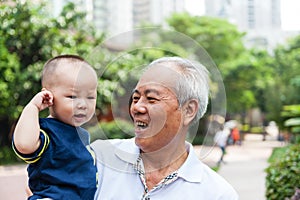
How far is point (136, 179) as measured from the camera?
141 centimetres

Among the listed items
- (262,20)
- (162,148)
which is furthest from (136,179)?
(262,20)

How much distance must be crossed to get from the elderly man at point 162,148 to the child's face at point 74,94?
0.10 metres

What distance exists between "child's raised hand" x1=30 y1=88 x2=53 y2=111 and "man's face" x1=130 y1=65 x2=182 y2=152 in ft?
0.77

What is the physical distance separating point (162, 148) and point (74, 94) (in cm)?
27

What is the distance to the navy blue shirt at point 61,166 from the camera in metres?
1.38

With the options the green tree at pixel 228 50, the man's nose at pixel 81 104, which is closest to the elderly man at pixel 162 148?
the man's nose at pixel 81 104

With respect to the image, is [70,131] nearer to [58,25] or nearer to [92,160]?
[92,160]

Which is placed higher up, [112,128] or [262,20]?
[112,128]

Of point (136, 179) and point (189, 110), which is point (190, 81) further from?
point (136, 179)

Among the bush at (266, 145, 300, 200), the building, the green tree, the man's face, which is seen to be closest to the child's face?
the man's face

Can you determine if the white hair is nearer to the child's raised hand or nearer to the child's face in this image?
the child's face

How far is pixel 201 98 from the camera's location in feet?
4.42

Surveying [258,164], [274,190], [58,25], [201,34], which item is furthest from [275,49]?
[274,190]

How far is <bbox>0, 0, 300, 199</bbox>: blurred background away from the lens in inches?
56.8
